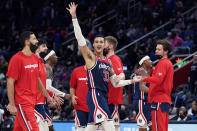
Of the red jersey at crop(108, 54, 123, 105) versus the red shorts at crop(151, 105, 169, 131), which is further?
the red jersey at crop(108, 54, 123, 105)

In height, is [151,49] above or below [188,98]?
above

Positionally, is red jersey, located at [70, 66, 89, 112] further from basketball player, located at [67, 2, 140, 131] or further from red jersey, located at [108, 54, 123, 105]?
basketball player, located at [67, 2, 140, 131]

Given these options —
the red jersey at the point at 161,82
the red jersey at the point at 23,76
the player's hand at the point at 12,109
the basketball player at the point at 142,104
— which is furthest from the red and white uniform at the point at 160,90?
the player's hand at the point at 12,109

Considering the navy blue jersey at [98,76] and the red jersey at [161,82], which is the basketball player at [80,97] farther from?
the navy blue jersey at [98,76]

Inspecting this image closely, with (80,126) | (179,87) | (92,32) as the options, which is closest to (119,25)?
(92,32)

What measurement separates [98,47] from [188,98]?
7.25 m

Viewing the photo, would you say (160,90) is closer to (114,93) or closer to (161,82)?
(161,82)

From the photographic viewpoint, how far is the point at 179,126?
12.8 meters

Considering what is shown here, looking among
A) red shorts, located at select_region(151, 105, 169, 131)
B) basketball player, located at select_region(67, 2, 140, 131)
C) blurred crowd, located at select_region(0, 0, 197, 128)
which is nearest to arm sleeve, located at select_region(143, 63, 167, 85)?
red shorts, located at select_region(151, 105, 169, 131)

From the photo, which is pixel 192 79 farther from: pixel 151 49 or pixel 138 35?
pixel 138 35

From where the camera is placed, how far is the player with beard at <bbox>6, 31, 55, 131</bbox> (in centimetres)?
855

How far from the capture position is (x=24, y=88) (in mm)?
8781

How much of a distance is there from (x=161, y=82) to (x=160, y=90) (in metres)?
0.19

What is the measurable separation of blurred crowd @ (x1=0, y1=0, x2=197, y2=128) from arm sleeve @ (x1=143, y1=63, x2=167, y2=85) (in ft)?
13.4
